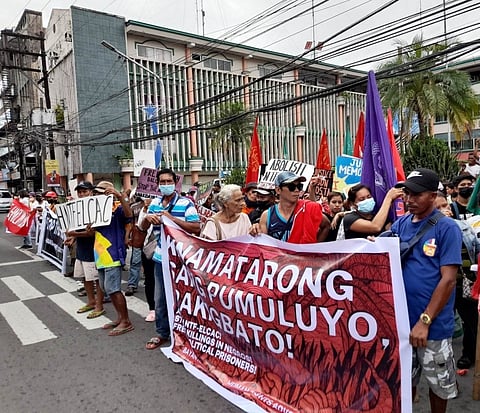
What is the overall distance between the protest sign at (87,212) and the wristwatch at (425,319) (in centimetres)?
341

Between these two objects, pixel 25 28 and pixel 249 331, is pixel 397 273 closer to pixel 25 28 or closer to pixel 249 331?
pixel 249 331

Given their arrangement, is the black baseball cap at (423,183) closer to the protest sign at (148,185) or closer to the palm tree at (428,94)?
the protest sign at (148,185)

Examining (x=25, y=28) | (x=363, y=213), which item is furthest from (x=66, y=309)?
(x=25, y=28)

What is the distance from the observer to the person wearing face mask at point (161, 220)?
162 inches

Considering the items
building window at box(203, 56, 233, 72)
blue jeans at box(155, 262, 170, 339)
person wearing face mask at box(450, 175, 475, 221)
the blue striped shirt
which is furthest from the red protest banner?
building window at box(203, 56, 233, 72)

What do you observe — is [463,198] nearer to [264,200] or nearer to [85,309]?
[264,200]

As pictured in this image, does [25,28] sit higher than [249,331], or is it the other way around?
[25,28]

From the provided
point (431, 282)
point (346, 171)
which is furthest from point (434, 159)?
point (431, 282)

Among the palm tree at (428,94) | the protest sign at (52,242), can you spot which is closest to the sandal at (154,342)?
the protest sign at (52,242)

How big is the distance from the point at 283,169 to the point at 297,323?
11.3 ft

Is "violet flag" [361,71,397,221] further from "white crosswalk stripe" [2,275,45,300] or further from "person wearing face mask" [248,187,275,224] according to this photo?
"white crosswalk stripe" [2,275,45,300]

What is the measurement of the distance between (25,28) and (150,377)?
43.4 m

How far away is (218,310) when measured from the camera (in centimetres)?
338

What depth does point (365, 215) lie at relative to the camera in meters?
3.54
